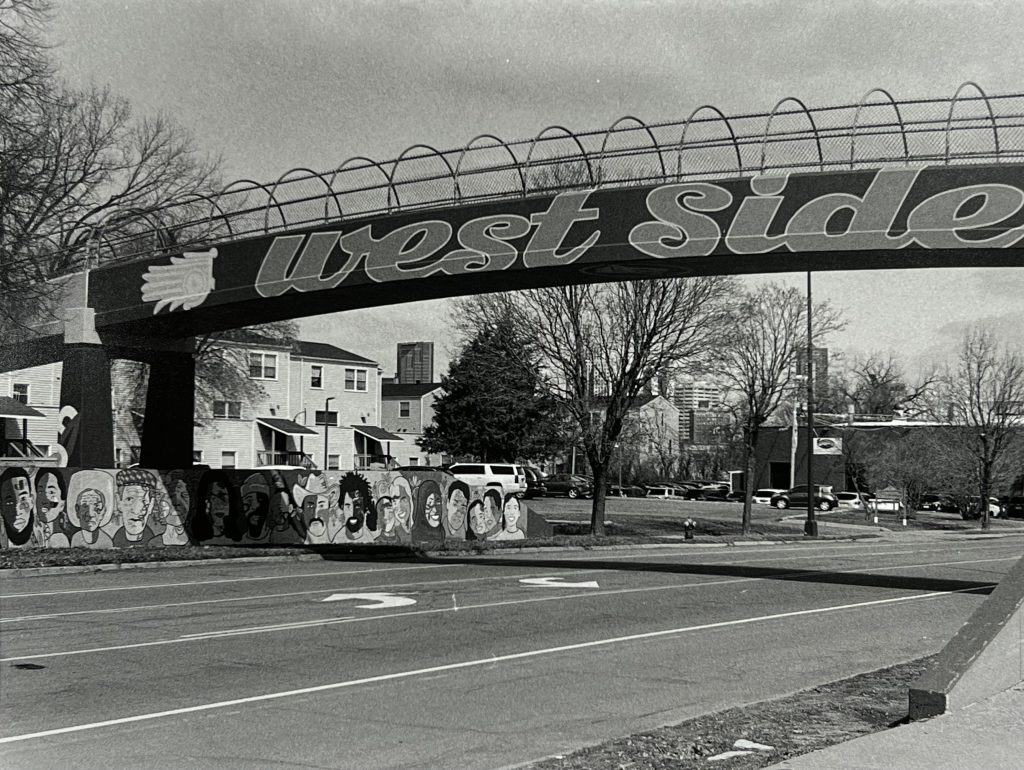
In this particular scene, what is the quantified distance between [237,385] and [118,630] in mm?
36826

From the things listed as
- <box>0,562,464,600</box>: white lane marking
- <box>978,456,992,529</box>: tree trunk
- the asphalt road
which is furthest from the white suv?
the asphalt road

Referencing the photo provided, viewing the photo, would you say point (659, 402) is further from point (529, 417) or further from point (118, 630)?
point (118, 630)

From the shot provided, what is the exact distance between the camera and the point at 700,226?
57.0 feet

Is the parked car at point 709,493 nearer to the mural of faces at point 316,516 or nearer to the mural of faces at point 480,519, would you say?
the mural of faces at point 480,519

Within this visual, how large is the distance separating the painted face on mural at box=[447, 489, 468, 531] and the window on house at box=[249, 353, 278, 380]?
1107 inches

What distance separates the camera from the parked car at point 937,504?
68756 mm

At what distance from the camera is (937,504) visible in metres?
71.1

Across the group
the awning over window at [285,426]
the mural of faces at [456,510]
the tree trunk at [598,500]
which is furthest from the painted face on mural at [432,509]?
the awning over window at [285,426]

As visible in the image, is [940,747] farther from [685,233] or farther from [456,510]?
[456,510]

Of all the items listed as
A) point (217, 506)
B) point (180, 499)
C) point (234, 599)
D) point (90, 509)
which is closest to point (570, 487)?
point (217, 506)

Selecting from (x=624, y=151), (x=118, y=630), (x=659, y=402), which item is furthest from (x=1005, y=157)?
(x=659, y=402)

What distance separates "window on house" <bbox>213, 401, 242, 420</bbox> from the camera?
54.9 meters

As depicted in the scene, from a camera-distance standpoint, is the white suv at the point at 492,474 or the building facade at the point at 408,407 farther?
the building facade at the point at 408,407

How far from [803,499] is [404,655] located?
5831 cm
